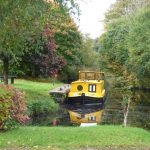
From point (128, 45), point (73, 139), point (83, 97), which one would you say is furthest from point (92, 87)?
point (73, 139)

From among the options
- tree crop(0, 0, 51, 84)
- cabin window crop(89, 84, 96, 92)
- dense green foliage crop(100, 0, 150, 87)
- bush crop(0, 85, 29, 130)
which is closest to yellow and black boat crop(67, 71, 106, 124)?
cabin window crop(89, 84, 96, 92)

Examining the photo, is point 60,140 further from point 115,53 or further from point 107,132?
point 115,53

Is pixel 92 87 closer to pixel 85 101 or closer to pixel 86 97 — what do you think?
pixel 86 97

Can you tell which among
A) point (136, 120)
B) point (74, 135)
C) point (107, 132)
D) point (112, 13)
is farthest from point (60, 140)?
point (112, 13)

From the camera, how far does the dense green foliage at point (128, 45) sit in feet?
104

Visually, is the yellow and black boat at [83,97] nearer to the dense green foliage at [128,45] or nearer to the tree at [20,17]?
the dense green foliage at [128,45]

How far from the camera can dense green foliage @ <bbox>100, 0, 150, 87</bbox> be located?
104 ft

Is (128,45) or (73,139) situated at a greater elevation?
(128,45)

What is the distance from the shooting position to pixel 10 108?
537 inches

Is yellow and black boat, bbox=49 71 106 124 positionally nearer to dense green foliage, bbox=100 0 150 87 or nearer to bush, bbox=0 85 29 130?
dense green foliage, bbox=100 0 150 87

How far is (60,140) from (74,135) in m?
0.74

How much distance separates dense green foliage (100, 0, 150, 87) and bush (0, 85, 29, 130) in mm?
16616

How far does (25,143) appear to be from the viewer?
37.7 feet

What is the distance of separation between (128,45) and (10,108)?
83.2ft
